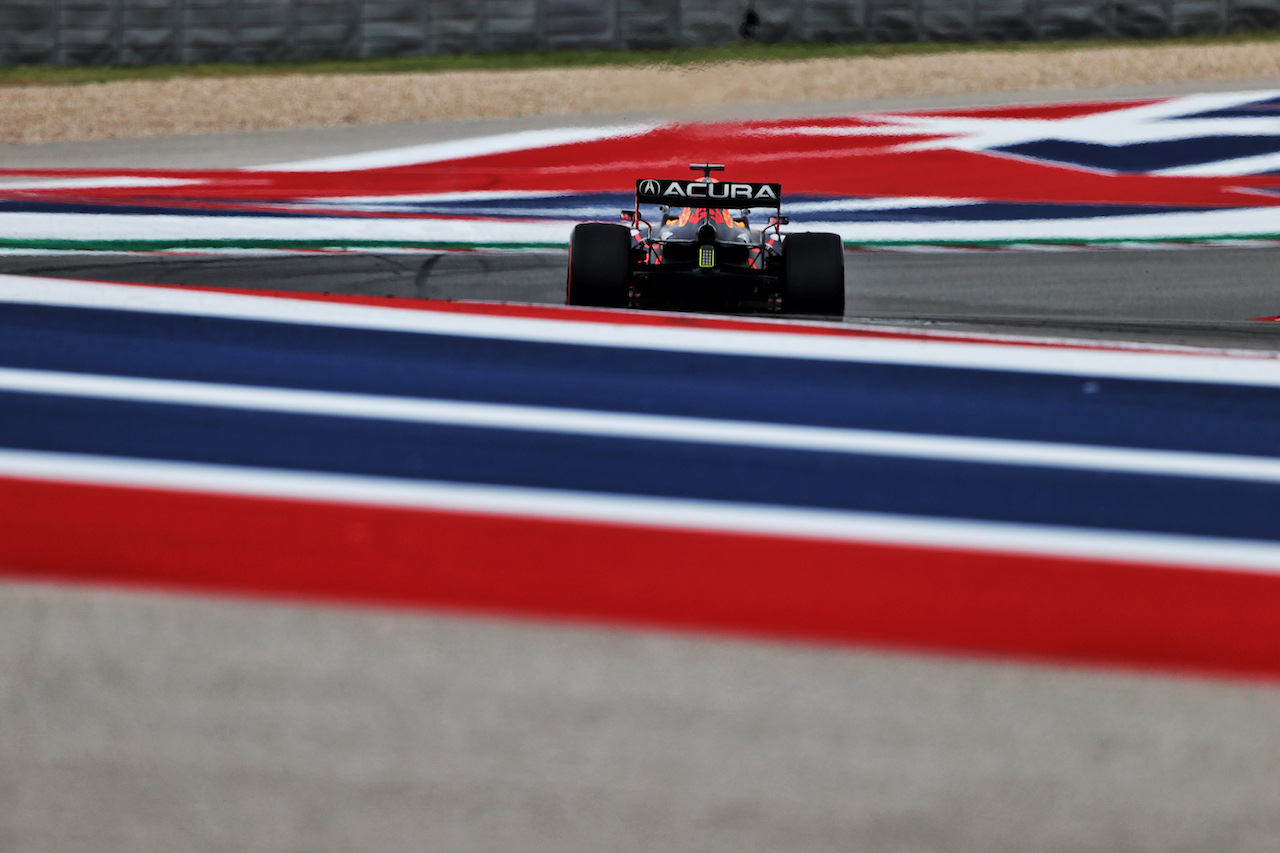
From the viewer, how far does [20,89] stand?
13.7 m

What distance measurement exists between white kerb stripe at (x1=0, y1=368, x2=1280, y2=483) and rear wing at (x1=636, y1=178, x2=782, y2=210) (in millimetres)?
2690

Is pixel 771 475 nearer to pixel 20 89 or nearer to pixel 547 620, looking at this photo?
pixel 547 620

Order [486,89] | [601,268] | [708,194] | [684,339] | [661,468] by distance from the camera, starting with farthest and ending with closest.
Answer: [486,89], [708,194], [601,268], [684,339], [661,468]

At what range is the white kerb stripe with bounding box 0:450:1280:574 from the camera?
10.2ft

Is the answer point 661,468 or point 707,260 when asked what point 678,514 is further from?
point 707,260

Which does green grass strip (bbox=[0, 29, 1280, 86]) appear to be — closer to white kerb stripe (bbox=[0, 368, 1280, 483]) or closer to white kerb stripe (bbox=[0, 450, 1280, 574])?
white kerb stripe (bbox=[0, 368, 1280, 483])

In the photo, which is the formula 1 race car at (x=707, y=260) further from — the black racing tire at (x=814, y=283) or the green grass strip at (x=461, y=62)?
the green grass strip at (x=461, y=62)

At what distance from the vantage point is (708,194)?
6195 mm

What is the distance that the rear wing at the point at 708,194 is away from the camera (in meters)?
6.18

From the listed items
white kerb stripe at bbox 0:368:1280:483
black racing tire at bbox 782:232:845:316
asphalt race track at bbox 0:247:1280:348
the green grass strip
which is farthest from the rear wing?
the green grass strip

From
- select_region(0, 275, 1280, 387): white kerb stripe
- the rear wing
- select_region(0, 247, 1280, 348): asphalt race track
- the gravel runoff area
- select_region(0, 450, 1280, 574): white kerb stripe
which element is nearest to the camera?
select_region(0, 450, 1280, 574): white kerb stripe

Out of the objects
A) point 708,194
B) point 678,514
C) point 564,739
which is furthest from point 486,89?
point 564,739

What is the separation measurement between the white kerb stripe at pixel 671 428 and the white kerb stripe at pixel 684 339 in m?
0.63

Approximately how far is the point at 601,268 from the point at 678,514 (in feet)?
9.43
